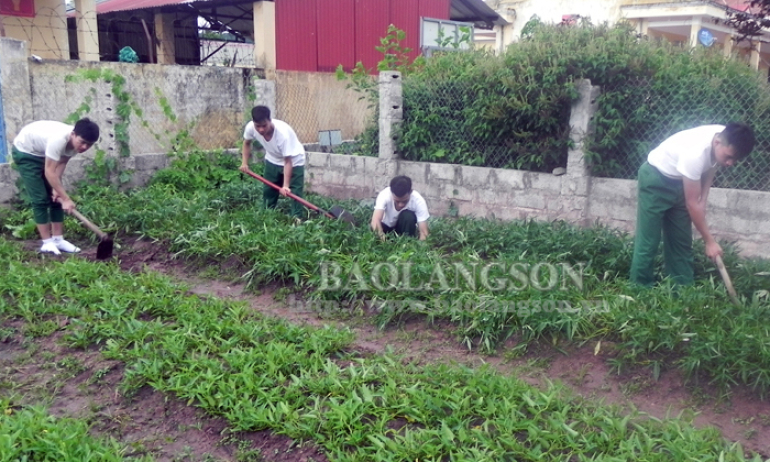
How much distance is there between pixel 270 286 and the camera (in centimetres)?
527

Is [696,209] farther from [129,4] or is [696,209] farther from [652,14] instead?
[129,4]

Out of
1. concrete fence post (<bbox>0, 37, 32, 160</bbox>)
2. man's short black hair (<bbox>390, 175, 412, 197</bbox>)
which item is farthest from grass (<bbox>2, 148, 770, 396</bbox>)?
concrete fence post (<bbox>0, 37, 32, 160</bbox>)

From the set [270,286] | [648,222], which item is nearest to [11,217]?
[270,286]

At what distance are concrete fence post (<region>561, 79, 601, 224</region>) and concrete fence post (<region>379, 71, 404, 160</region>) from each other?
2.09 meters

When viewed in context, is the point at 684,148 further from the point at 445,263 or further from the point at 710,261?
the point at 445,263

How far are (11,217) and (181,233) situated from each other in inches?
84.2

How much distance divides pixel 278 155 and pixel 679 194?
12.5 feet

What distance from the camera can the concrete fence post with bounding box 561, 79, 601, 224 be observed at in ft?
21.5

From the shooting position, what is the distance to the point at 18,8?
1187 cm

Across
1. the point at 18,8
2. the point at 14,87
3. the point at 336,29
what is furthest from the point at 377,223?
the point at 18,8

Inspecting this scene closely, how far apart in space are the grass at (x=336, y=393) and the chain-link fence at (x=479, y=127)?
3577 millimetres

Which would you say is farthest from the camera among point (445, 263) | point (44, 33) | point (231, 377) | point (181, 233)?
point (44, 33)

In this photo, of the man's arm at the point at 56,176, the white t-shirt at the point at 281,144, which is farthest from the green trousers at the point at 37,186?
the white t-shirt at the point at 281,144

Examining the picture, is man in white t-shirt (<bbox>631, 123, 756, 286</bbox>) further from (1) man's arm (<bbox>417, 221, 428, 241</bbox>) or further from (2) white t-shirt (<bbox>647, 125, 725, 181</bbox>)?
(1) man's arm (<bbox>417, 221, 428, 241</bbox>)
